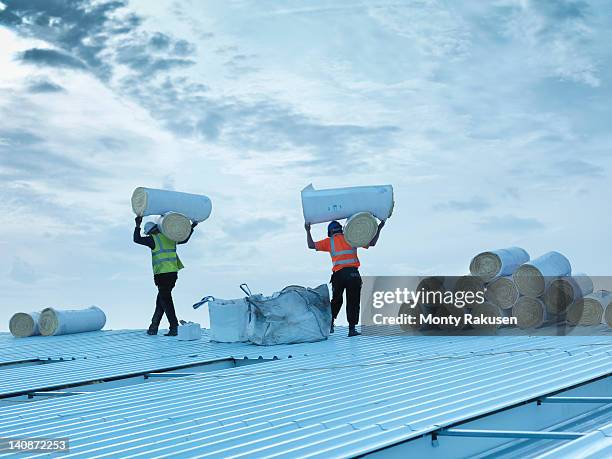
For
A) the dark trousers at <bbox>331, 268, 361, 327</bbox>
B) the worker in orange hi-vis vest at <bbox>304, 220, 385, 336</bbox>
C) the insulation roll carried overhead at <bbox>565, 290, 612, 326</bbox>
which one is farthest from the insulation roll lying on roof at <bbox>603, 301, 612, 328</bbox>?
the dark trousers at <bbox>331, 268, 361, 327</bbox>

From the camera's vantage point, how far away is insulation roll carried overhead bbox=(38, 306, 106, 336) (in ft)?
61.2

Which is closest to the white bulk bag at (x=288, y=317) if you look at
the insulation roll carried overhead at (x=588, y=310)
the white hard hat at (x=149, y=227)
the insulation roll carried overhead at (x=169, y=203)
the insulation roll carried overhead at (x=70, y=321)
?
the white hard hat at (x=149, y=227)

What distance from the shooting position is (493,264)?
16.2 m

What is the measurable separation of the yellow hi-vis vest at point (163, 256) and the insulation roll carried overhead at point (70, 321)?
3286 mm

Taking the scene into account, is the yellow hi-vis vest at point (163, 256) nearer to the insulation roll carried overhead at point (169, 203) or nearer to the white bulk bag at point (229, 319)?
the insulation roll carried overhead at point (169, 203)

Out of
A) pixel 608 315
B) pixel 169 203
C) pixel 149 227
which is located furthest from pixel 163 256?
pixel 608 315

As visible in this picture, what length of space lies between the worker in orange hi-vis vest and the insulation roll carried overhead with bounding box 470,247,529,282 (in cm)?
212

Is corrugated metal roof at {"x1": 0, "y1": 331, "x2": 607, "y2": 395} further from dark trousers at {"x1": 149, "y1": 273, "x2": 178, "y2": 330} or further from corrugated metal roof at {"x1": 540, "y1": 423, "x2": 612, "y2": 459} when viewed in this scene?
corrugated metal roof at {"x1": 540, "y1": 423, "x2": 612, "y2": 459}

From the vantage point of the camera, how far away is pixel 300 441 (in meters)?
5.64

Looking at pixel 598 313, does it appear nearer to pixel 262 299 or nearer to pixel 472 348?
pixel 472 348

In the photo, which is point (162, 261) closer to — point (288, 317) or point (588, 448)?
point (288, 317)

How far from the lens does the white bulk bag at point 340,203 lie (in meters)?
15.4

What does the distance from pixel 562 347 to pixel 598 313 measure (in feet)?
17.8

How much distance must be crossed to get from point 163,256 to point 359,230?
4020mm
